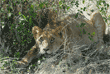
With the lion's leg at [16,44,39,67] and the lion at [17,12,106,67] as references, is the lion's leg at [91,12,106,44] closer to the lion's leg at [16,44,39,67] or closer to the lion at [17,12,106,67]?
the lion at [17,12,106,67]

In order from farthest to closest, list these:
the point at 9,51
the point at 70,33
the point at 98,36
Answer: the point at 98,36, the point at 70,33, the point at 9,51

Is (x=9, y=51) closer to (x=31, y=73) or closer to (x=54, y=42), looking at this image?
(x=31, y=73)

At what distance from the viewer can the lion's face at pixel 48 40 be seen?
341 centimetres

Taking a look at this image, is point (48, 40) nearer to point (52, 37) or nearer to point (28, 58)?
point (52, 37)

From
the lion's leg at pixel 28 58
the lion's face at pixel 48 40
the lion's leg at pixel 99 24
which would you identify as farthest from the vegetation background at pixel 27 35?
the lion's leg at pixel 99 24

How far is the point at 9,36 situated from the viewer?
153 inches

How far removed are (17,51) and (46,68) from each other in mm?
1379

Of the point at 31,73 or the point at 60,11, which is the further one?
the point at 60,11

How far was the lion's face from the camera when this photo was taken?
3408 mm

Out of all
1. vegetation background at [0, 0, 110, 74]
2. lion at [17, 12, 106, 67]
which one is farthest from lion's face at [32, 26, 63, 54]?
vegetation background at [0, 0, 110, 74]

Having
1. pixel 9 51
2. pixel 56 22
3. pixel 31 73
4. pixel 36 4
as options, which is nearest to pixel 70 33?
pixel 56 22

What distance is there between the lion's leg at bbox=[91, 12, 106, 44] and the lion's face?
1.99 metres

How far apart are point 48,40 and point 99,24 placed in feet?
8.75

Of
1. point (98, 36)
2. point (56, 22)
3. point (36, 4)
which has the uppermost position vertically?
point (36, 4)
